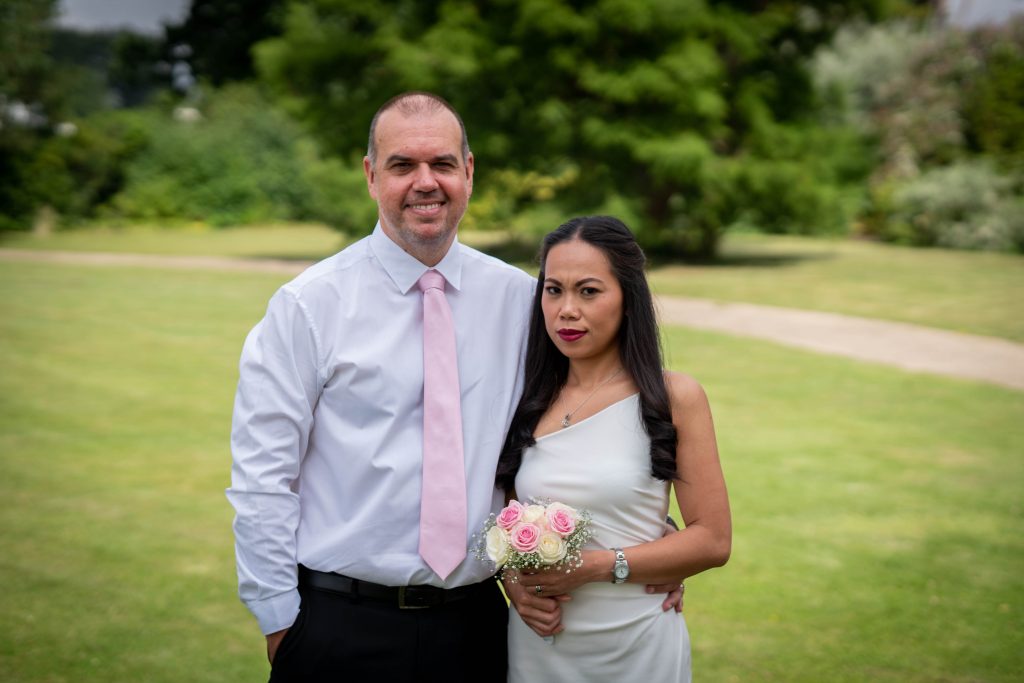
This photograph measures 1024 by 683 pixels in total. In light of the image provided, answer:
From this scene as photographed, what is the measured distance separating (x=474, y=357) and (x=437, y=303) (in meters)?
0.20

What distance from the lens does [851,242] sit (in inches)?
1247

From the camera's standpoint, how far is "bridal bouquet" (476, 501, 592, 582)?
2.50m

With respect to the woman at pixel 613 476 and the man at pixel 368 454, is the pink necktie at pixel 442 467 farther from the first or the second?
the woman at pixel 613 476

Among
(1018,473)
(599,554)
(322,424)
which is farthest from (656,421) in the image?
(1018,473)

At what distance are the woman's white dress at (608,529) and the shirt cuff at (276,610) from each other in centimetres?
71

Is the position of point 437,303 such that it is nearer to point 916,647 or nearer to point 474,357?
point 474,357

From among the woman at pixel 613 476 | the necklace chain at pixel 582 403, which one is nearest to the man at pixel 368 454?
the woman at pixel 613 476

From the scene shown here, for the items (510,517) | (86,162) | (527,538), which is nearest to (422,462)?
(510,517)

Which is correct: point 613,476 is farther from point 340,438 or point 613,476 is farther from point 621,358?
point 340,438

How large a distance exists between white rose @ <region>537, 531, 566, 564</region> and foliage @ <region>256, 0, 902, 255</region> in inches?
768

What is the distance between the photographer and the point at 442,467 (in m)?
2.74

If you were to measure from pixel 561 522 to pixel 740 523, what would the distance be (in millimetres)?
4275

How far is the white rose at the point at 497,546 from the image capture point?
254 centimetres

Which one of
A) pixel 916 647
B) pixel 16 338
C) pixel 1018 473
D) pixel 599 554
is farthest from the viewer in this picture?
pixel 16 338
